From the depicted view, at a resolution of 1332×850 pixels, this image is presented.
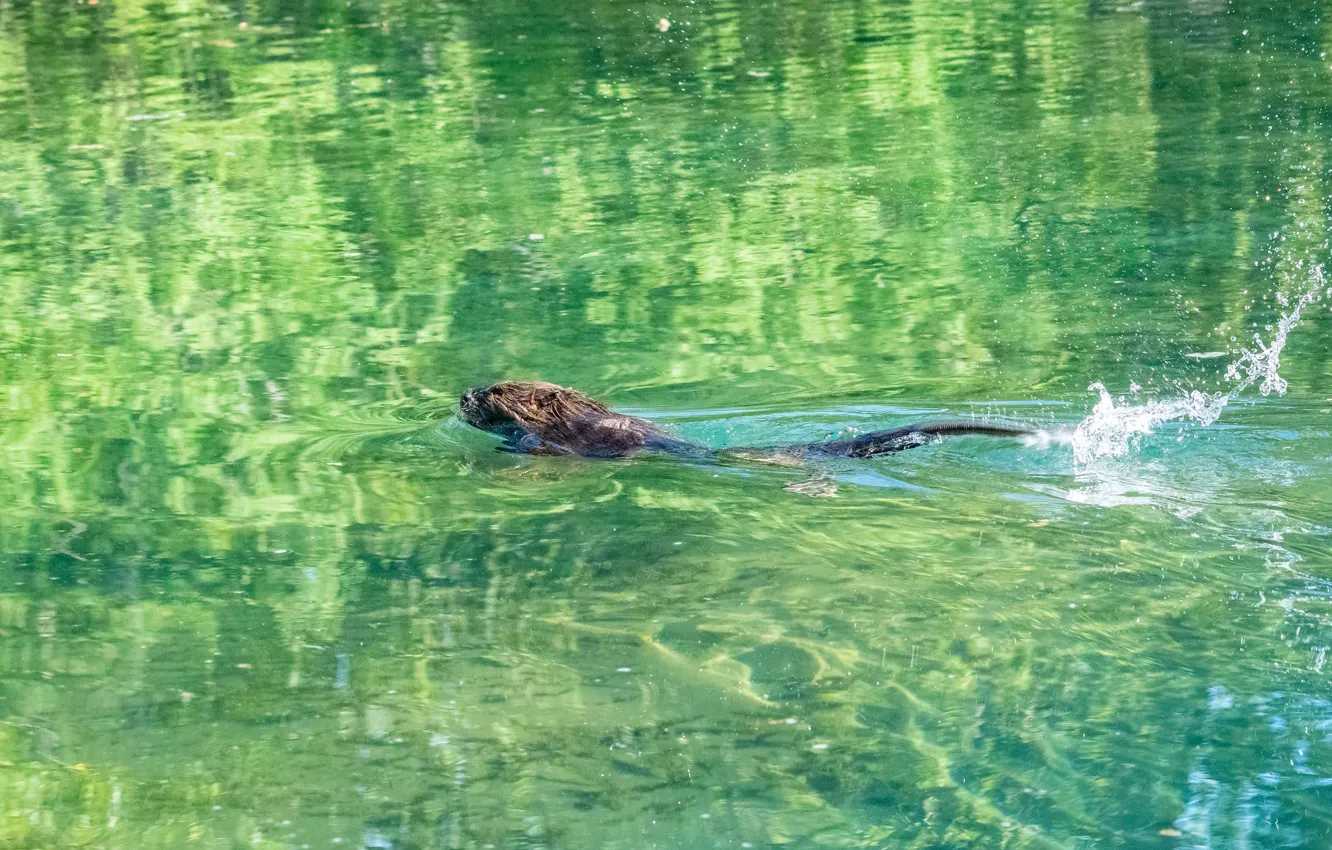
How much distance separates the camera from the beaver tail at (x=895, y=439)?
21.1 ft

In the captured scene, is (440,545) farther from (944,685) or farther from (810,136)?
(810,136)

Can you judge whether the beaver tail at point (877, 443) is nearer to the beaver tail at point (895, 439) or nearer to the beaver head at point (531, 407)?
the beaver tail at point (895, 439)

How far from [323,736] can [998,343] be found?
4.91m

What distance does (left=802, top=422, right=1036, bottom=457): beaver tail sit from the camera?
21.1 feet

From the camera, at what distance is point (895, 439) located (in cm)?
671

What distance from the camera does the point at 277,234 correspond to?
12.1 meters

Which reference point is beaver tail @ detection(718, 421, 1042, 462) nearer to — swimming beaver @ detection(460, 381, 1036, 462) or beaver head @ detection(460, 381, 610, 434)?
swimming beaver @ detection(460, 381, 1036, 462)

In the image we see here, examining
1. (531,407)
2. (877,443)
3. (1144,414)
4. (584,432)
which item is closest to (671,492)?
(584,432)

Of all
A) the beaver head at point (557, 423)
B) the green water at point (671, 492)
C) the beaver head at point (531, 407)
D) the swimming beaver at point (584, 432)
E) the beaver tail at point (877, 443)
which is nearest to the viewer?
the green water at point (671, 492)

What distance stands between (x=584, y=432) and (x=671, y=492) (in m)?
0.71

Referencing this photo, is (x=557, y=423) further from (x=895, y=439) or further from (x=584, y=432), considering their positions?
(x=895, y=439)

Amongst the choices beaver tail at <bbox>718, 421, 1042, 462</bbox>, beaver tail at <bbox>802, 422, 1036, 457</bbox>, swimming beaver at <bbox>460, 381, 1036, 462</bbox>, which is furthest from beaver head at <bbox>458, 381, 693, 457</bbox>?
beaver tail at <bbox>802, 422, 1036, 457</bbox>

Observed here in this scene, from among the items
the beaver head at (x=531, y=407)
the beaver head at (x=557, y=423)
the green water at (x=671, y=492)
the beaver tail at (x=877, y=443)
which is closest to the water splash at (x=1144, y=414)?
the green water at (x=671, y=492)

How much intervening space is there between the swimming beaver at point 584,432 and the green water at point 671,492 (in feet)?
0.40
